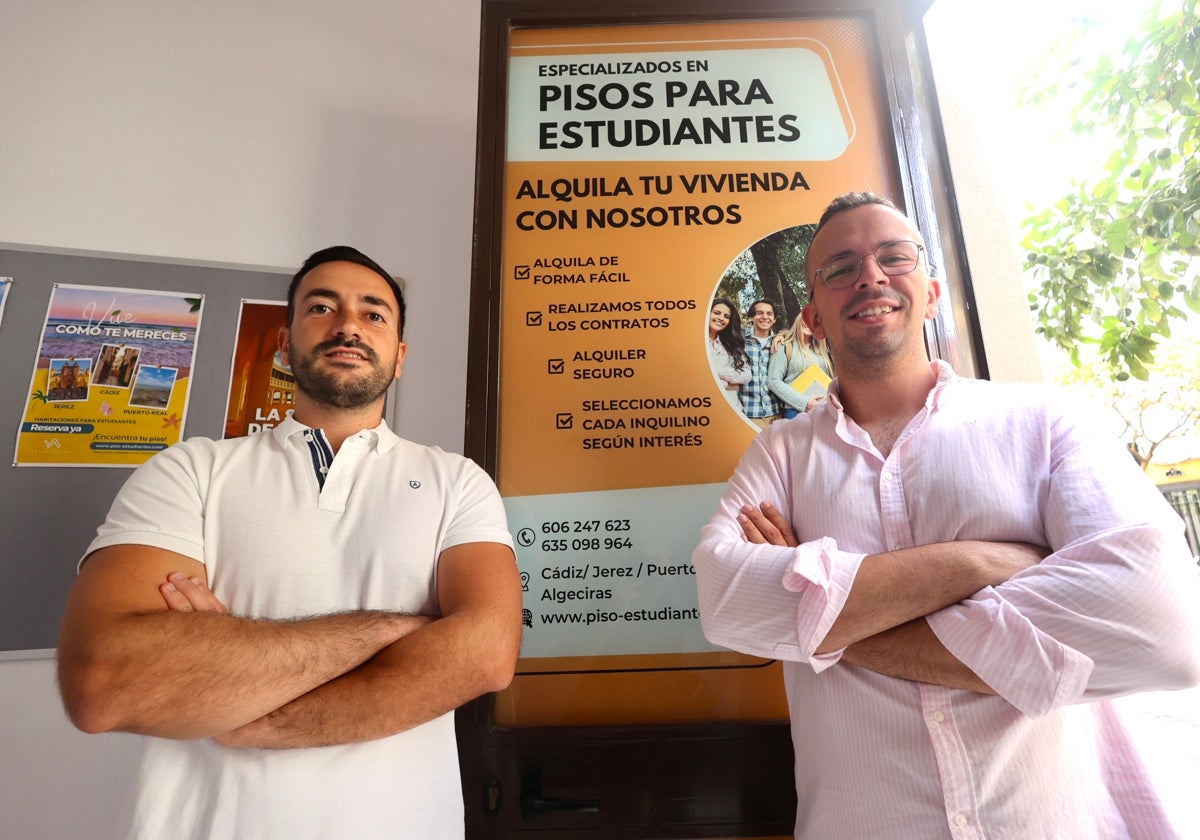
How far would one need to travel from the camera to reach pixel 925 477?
135 cm

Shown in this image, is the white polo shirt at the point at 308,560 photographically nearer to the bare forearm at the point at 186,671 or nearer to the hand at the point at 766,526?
the bare forearm at the point at 186,671

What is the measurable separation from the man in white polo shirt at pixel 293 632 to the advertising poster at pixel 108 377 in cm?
78

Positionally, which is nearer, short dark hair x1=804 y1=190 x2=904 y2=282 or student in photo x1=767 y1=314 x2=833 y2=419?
short dark hair x1=804 y1=190 x2=904 y2=282

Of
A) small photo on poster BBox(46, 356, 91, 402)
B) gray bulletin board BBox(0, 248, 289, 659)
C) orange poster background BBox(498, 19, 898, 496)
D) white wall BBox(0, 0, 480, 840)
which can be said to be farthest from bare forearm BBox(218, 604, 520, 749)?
small photo on poster BBox(46, 356, 91, 402)

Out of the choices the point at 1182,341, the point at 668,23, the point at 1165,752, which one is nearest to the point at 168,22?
the point at 668,23

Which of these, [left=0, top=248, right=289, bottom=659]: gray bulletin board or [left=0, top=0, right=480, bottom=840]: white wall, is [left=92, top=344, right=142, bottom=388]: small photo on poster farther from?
[left=0, top=0, right=480, bottom=840]: white wall

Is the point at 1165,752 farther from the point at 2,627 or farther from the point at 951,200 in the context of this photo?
the point at 2,627

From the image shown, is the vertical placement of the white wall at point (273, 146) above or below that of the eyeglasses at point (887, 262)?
above

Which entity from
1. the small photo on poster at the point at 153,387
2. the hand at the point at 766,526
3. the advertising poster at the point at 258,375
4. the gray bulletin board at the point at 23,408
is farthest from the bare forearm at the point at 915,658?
the small photo on poster at the point at 153,387

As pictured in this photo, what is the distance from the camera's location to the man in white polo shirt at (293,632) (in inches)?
43.9

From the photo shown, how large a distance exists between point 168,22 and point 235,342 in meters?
1.36

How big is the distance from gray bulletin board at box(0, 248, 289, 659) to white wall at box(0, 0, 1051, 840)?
0.30 feet

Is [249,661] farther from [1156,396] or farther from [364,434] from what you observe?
[1156,396]

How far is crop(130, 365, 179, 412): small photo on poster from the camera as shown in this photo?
210 cm
